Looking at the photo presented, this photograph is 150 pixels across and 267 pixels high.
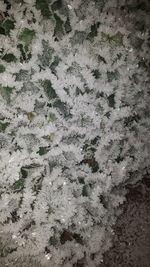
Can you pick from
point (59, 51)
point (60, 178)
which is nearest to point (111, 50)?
point (59, 51)

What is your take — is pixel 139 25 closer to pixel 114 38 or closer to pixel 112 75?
pixel 114 38

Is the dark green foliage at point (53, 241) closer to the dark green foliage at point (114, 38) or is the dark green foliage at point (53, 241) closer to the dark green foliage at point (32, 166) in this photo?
the dark green foliage at point (32, 166)

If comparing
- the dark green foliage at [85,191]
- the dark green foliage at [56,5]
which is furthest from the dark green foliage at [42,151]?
the dark green foliage at [56,5]

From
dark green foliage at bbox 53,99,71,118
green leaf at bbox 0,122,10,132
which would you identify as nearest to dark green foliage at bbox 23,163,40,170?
green leaf at bbox 0,122,10,132

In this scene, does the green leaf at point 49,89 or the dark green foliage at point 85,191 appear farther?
the dark green foliage at point 85,191

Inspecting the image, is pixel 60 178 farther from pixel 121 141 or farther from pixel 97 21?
pixel 97 21

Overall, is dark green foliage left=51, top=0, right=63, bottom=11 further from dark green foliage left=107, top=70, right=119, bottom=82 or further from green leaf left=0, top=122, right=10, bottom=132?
green leaf left=0, top=122, right=10, bottom=132

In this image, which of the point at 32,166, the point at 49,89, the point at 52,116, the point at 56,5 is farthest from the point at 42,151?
the point at 56,5
